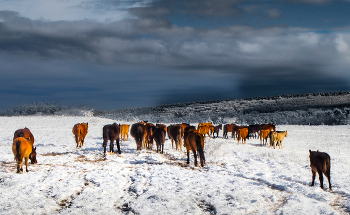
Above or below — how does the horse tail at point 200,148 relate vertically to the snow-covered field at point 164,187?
above

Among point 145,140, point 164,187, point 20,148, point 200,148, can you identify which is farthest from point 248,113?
point 20,148

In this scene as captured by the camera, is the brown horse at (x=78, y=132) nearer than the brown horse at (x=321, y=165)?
No

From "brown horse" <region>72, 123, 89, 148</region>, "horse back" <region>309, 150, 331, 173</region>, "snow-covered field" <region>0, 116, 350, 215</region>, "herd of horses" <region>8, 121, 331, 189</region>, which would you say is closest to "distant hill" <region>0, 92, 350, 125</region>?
"herd of horses" <region>8, 121, 331, 189</region>

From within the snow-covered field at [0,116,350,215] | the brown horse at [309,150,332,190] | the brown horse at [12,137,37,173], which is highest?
the brown horse at [12,137,37,173]

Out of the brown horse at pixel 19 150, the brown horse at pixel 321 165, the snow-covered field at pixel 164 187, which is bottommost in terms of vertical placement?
the snow-covered field at pixel 164 187

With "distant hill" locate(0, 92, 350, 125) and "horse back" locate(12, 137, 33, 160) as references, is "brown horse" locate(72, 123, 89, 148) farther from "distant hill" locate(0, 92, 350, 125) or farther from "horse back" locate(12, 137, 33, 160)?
"distant hill" locate(0, 92, 350, 125)

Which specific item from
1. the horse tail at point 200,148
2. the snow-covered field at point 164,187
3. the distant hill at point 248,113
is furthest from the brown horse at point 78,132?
the distant hill at point 248,113

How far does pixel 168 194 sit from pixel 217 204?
1.51 meters

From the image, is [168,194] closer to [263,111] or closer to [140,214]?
[140,214]

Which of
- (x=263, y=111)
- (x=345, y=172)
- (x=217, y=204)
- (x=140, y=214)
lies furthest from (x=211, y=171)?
(x=263, y=111)

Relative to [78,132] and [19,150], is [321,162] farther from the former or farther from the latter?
[78,132]

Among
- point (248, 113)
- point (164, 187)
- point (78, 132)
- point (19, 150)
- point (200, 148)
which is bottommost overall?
point (164, 187)

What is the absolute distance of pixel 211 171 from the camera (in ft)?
38.7

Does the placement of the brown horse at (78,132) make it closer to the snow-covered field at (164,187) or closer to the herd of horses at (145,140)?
the herd of horses at (145,140)
